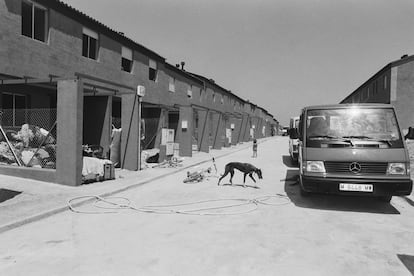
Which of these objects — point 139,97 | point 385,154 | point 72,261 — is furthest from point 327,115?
point 139,97

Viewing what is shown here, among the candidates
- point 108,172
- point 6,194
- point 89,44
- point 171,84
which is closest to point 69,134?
point 108,172

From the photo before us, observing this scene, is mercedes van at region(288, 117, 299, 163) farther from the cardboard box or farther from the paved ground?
the cardboard box

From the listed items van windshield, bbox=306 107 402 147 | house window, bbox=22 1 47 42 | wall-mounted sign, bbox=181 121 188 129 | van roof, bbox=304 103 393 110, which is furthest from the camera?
wall-mounted sign, bbox=181 121 188 129

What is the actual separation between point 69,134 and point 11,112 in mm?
5171

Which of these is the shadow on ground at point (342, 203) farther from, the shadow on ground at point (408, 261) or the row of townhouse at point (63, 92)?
the row of townhouse at point (63, 92)

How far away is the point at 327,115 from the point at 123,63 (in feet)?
46.5

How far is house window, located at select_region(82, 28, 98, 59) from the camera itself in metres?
14.8

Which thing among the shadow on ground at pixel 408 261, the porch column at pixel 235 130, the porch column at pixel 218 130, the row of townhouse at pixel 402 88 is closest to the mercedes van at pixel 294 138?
the shadow on ground at pixel 408 261

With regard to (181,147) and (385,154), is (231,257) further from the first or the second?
(181,147)

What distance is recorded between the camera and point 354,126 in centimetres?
712

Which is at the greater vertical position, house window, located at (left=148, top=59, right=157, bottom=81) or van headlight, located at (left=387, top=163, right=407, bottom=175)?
house window, located at (left=148, top=59, right=157, bottom=81)

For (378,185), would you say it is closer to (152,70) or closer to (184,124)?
(184,124)

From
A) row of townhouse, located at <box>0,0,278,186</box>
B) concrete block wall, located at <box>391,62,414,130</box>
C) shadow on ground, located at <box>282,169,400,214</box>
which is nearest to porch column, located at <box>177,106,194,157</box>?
row of townhouse, located at <box>0,0,278,186</box>

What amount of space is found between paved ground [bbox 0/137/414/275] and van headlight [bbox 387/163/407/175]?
0.87m
